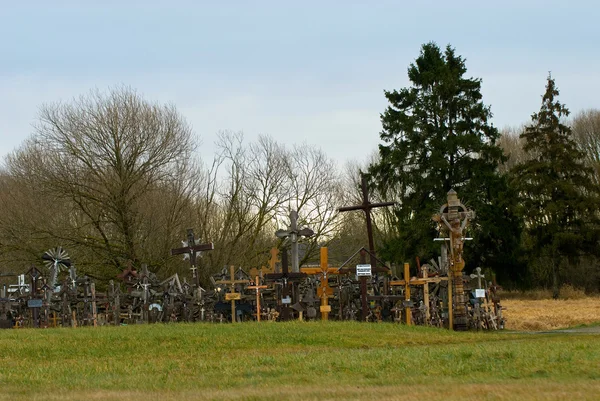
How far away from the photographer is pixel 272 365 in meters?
14.9

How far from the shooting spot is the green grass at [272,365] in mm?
11781

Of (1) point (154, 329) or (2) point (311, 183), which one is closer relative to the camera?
(1) point (154, 329)

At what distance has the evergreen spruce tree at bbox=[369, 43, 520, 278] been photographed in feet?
156

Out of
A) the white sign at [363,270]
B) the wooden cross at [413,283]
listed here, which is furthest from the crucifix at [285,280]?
the wooden cross at [413,283]

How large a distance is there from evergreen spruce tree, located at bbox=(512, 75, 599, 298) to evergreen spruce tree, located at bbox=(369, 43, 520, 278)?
175 centimetres

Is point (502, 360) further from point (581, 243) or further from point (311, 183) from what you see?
point (581, 243)

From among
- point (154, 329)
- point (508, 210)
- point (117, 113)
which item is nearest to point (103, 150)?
point (117, 113)

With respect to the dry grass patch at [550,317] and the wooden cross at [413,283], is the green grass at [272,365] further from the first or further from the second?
the dry grass patch at [550,317]

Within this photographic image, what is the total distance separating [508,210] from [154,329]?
30.0 metres

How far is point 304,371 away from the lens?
13.9 meters

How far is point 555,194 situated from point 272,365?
37.9m

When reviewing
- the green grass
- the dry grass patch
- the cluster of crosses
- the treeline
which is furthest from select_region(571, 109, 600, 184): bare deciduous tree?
the green grass

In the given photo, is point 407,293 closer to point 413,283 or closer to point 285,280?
point 413,283

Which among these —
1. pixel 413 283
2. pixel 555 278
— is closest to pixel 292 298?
pixel 413 283
